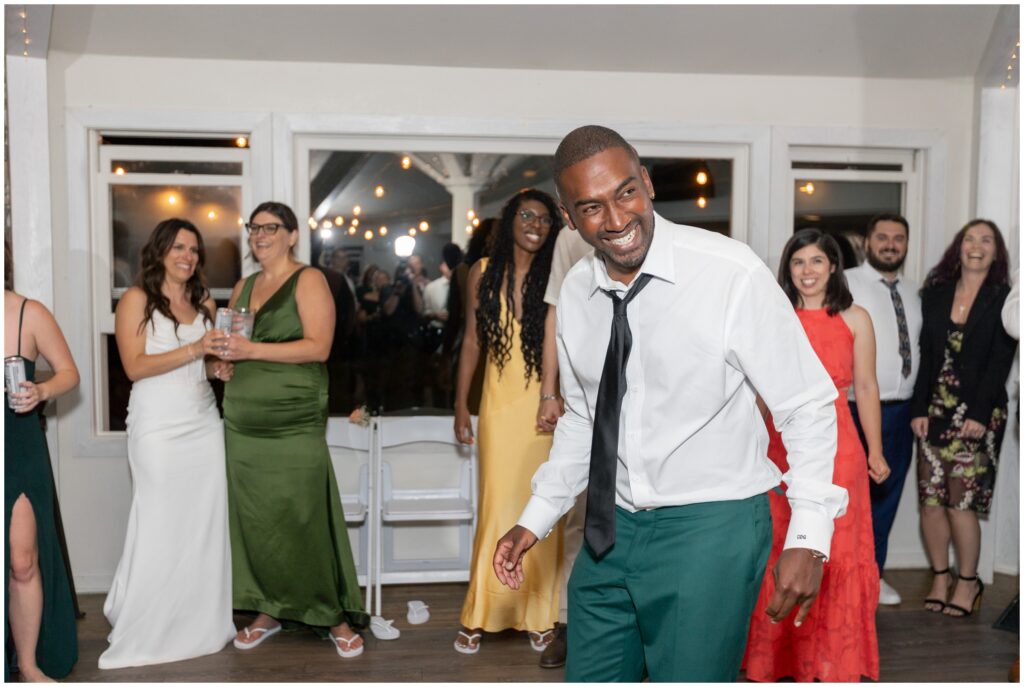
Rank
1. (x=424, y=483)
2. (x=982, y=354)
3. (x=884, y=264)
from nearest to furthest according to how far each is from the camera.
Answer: (x=982, y=354) → (x=884, y=264) → (x=424, y=483)

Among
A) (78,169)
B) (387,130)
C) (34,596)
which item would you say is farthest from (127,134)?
(34,596)

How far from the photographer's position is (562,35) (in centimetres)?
399

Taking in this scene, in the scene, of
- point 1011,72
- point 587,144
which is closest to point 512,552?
point 587,144

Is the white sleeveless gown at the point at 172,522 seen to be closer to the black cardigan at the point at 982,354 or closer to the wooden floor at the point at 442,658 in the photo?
the wooden floor at the point at 442,658

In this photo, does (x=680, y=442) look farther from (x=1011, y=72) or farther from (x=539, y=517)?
(x=1011, y=72)

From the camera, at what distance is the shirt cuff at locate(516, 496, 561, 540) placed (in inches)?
74.8

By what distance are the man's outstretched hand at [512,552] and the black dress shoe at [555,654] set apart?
170 cm

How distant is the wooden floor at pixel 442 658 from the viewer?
3359mm

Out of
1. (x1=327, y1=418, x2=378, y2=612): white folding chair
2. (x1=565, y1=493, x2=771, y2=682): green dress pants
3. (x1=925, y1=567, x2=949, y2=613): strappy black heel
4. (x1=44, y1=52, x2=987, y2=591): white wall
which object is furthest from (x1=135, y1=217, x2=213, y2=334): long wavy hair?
(x1=925, y1=567, x2=949, y2=613): strappy black heel

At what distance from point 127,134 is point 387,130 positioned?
1.19 metres

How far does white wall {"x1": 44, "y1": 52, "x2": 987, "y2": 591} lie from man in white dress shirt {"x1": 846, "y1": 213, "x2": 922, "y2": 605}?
22.4 inches

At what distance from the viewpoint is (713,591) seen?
1719mm

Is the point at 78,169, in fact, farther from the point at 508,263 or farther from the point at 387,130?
the point at 508,263

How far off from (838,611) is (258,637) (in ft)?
7.10
